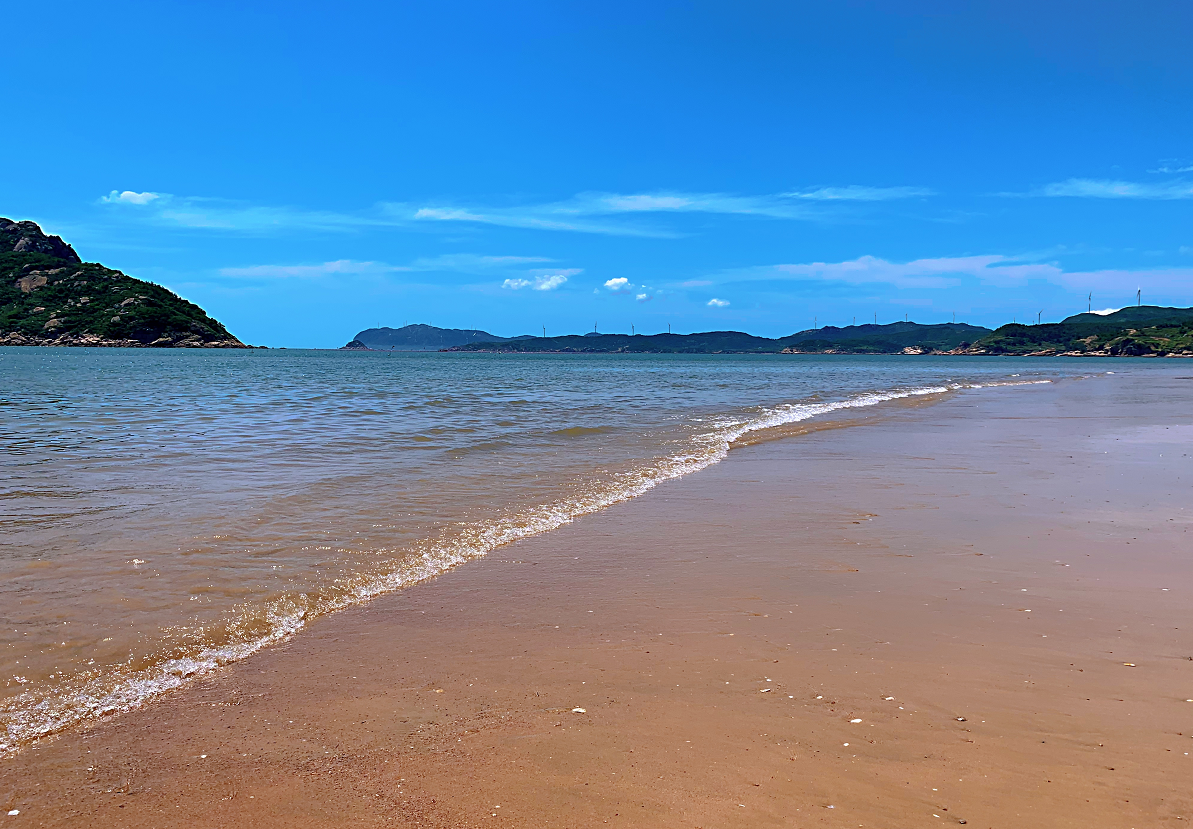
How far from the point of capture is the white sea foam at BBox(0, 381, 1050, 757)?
3.63 metres

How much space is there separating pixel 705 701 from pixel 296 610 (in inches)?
117

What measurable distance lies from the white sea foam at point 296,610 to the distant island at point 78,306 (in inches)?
6067

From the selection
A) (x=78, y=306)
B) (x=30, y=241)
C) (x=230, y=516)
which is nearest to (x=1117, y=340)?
(x=230, y=516)

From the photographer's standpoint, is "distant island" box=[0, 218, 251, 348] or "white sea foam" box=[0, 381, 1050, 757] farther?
"distant island" box=[0, 218, 251, 348]

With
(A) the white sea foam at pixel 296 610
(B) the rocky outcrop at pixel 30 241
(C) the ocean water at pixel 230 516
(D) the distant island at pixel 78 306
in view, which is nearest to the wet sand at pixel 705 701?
(A) the white sea foam at pixel 296 610

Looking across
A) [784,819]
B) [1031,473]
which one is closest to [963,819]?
[784,819]

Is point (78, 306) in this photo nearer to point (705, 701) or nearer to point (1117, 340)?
point (705, 701)

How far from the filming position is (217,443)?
13.2 m

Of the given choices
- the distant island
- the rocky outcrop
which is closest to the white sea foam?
the distant island

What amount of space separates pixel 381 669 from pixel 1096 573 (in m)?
5.49

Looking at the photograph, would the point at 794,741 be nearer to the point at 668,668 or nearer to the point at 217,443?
the point at 668,668

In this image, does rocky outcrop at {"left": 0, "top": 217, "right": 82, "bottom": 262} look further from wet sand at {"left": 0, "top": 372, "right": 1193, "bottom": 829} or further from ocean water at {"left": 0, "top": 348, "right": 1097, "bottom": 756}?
wet sand at {"left": 0, "top": 372, "right": 1193, "bottom": 829}

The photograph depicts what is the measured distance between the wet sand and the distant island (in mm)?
157238

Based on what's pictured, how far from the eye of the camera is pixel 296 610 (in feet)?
17.0
